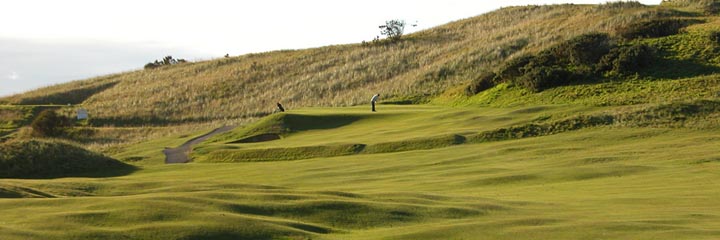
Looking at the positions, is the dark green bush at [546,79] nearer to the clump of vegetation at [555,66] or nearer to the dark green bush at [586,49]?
the clump of vegetation at [555,66]

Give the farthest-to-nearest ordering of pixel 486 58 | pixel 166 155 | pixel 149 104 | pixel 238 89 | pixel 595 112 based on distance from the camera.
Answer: pixel 238 89 < pixel 149 104 < pixel 486 58 < pixel 166 155 < pixel 595 112

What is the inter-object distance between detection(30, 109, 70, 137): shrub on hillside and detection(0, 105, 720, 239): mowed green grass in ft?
94.5

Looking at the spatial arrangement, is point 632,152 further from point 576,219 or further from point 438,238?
point 438,238

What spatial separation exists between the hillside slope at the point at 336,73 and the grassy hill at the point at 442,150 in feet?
1.63

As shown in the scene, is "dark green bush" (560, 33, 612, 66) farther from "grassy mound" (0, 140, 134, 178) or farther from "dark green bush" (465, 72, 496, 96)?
"grassy mound" (0, 140, 134, 178)

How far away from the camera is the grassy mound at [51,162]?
39188 mm

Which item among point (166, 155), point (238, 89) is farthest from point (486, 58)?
point (166, 155)

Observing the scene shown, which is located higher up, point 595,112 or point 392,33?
point 392,33

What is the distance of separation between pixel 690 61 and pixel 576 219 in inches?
1513

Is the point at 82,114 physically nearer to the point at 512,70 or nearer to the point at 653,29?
the point at 512,70

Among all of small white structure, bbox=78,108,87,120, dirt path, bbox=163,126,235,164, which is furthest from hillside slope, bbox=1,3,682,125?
dirt path, bbox=163,126,235,164

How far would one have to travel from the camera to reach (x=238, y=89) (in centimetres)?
9581

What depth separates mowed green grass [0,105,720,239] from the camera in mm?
18547

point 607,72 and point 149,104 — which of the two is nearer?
point 607,72
